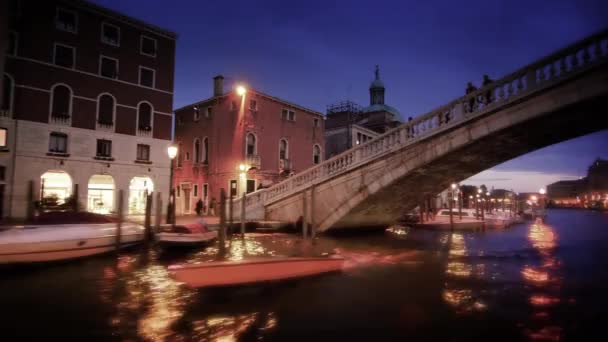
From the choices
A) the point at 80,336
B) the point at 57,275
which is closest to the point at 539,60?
the point at 80,336

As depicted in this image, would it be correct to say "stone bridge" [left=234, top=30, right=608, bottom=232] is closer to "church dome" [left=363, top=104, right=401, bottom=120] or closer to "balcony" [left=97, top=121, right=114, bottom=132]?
"balcony" [left=97, top=121, right=114, bottom=132]

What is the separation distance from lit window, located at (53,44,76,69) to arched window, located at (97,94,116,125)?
182 centimetres

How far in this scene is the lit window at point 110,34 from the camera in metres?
17.0

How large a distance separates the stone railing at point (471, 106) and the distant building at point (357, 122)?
12.6 meters

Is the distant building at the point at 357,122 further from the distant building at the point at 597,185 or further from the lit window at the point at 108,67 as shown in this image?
the distant building at the point at 597,185

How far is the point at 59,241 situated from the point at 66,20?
11.8 metres

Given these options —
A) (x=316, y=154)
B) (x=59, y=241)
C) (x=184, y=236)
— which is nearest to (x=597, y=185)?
(x=316, y=154)

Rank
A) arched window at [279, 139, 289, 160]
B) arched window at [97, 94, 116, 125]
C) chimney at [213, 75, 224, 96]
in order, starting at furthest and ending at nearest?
arched window at [279, 139, 289, 160] < chimney at [213, 75, 224, 96] < arched window at [97, 94, 116, 125]

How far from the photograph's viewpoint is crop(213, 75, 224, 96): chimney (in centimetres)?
2134

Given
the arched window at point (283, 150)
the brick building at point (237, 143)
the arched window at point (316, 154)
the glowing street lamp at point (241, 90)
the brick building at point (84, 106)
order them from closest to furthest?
1. the brick building at point (84, 106)
2. the glowing street lamp at point (241, 90)
3. the brick building at point (237, 143)
4. the arched window at point (283, 150)
5. the arched window at point (316, 154)

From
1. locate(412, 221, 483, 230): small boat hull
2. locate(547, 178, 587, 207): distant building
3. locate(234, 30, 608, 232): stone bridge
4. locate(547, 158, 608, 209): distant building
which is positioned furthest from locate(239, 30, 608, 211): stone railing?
locate(547, 178, 587, 207): distant building

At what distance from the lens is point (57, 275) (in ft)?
27.4

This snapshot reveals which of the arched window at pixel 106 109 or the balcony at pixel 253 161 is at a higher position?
the arched window at pixel 106 109

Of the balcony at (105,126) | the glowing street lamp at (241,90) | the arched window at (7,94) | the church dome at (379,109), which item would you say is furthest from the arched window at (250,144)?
the church dome at (379,109)
